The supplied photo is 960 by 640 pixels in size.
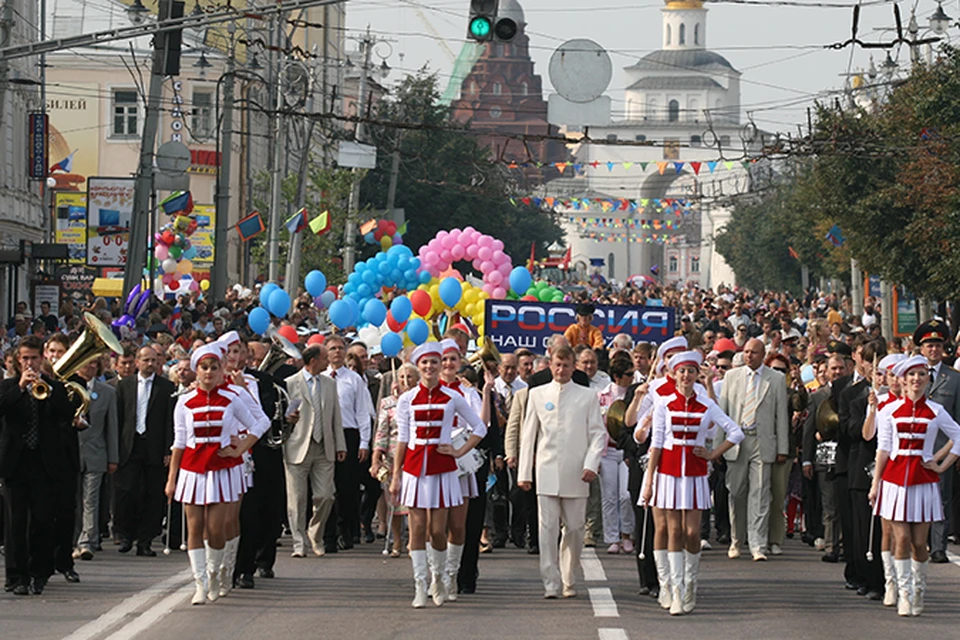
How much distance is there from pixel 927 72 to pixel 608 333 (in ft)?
50.5

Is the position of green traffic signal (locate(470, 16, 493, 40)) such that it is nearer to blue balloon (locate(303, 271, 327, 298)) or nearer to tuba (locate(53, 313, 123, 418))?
tuba (locate(53, 313, 123, 418))

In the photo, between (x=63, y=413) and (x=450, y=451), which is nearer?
(x=450, y=451)

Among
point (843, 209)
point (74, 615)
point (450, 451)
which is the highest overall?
point (843, 209)

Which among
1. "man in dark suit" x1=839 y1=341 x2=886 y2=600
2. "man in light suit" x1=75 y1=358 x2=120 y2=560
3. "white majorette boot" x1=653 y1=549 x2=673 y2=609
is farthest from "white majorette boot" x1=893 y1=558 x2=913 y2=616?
"man in light suit" x1=75 y1=358 x2=120 y2=560

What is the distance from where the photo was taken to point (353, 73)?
3494 inches

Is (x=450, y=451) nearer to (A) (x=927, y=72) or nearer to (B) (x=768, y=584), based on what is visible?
(B) (x=768, y=584)

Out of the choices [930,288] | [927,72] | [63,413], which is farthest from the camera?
[930,288]

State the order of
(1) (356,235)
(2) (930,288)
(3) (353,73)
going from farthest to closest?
(3) (353,73), (1) (356,235), (2) (930,288)

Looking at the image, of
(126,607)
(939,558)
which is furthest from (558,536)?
(939,558)

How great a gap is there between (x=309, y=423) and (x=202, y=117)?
49.3 meters

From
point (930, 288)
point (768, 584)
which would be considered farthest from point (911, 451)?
point (930, 288)

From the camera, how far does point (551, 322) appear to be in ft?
68.3

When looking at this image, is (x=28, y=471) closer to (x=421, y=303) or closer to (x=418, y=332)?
(x=418, y=332)

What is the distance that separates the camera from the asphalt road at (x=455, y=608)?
10.8m
